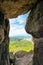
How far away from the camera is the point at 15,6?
1376 centimetres

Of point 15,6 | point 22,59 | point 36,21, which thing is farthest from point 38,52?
point 22,59

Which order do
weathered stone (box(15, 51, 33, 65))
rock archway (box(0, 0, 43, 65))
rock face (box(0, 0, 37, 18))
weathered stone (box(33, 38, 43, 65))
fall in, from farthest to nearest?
weathered stone (box(15, 51, 33, 65)) → weathered stone (box(33, 38, 43, 65)) → rock archway (box(0, 0, 43, 65)) → rock face (box(0, 0, 37, 18))

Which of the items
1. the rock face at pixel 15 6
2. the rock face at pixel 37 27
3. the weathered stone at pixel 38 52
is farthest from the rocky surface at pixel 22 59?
the rock face at pixel 15 6

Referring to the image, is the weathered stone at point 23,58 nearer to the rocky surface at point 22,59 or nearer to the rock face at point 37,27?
the rocky surface at point 22,59

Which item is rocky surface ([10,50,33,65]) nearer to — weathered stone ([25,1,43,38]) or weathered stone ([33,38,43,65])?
weathered stone ([33,38,43,65])

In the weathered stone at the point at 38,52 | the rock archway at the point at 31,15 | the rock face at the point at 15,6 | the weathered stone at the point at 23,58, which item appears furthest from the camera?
the weathered stone at the point at 23,58

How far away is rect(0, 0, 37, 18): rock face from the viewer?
13297 millimetres

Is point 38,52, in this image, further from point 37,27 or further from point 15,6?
point 15,6

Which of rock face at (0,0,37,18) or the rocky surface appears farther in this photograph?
the rocky surface

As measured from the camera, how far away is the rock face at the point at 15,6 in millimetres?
13297

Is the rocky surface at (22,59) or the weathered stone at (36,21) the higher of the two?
the weathered stone at (36,21)

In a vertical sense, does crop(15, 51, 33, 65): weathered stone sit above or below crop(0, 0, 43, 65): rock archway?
below

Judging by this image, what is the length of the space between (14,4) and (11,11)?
3.72 feet

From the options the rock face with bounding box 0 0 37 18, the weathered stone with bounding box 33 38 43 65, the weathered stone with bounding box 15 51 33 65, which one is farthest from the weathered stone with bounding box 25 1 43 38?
the weathered stone with bounding box 15 51 33 65
